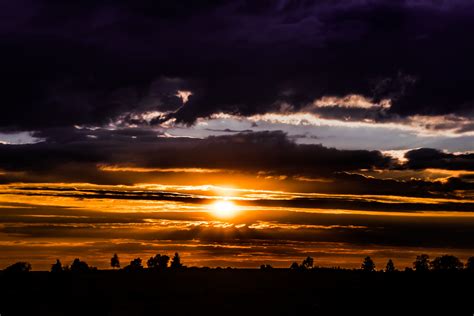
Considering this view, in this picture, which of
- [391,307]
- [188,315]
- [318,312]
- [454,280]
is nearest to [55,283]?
[188,315]

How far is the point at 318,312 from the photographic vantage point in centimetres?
7712

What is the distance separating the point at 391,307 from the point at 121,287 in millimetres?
37705

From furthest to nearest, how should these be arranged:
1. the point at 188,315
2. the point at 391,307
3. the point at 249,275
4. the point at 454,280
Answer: the point at 249,275, the point at 454,280, the point at 391,307, the point at 188,315

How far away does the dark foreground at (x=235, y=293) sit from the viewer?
78000 millimetres

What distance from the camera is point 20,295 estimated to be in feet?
279

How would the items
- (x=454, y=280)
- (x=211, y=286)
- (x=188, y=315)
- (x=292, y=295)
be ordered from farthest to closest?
(x=454, y=280)
(x=211, y=286)
(x=292, y=295)
(x=188, y=315)

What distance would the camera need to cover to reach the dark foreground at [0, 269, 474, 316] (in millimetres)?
78000

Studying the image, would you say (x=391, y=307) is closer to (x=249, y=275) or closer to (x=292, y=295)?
(x=292, y=295)

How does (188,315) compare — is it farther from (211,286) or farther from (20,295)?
(20,295)

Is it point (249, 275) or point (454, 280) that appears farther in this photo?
point (249, 275)

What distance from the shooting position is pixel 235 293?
86.8 meters

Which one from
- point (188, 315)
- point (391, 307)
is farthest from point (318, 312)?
point (188, 315)

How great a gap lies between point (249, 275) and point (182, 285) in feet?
57.9

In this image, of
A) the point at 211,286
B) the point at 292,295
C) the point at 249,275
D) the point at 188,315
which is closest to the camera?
the point at 188,315
